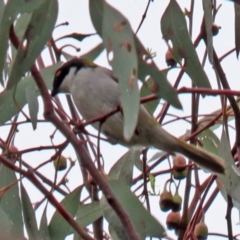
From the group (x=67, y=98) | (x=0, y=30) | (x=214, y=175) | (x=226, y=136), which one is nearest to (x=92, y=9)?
(x=0, y=30)

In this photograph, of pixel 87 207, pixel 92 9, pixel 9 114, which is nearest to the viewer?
pixel 92 9

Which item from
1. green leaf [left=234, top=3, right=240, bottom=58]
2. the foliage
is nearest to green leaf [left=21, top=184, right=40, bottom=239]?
the foliage

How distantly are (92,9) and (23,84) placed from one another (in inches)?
18.2

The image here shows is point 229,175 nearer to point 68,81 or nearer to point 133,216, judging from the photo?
point 133,216

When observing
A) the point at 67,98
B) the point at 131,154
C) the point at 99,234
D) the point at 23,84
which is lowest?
the point at 99,234

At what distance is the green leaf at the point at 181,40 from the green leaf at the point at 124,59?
1.24 ft

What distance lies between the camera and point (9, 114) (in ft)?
6.06

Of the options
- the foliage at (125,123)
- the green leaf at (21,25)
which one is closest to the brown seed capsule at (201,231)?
the foliage at (125,123)

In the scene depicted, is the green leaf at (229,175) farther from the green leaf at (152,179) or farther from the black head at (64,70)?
the black head at (64,70)

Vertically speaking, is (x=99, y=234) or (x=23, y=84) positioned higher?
(x=23, y=84)

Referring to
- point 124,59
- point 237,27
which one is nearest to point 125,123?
point 124,59

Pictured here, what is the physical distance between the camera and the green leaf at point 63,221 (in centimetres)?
180

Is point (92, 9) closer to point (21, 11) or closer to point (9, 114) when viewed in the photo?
point (21, 11)

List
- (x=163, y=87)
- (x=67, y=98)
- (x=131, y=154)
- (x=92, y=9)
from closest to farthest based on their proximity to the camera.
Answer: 1. (x=163, y=87)
2. (x=92, y=9)
3. (x=131, y=154)
4. (x=67, y=98)
